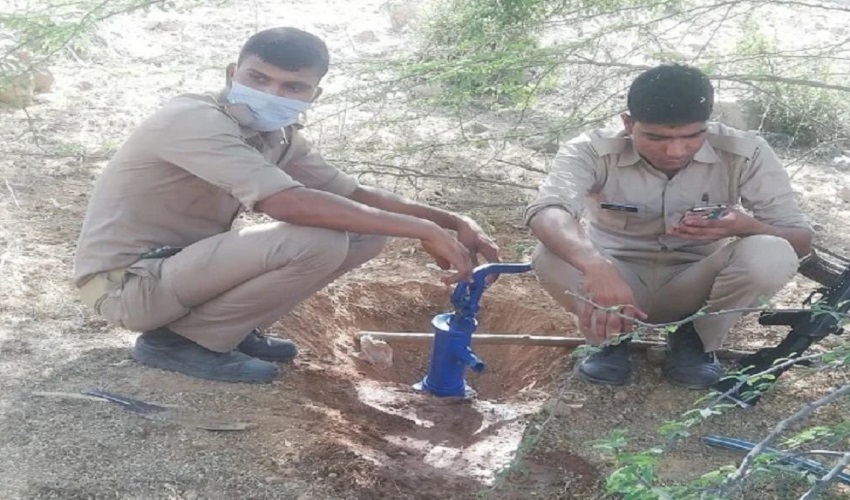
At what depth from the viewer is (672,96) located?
3.16m

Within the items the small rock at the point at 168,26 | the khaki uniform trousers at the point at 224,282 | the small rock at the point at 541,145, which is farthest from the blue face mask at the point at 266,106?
the small rock at the point at 168,26

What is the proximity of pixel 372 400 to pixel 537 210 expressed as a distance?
2.76 ft

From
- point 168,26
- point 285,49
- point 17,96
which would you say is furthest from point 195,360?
point 168,26

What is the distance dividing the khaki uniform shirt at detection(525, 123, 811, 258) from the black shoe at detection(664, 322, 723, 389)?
12.1 inches

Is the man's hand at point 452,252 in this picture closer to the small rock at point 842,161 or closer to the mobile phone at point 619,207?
the mobile phone at point 619,207

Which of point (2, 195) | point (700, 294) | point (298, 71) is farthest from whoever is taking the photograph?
point (2, 195)

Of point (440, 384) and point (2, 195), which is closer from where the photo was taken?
point (440, 384)

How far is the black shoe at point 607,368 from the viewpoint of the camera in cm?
346

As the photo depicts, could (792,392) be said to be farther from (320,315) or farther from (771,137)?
(771,137)

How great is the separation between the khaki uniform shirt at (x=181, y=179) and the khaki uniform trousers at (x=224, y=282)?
102 millimetres

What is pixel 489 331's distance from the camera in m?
4.25

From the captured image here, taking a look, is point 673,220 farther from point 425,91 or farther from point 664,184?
point 425,91

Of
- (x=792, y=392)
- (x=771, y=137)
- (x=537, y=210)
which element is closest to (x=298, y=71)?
(x=537, y=210)

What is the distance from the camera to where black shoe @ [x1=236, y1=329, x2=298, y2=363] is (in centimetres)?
346
